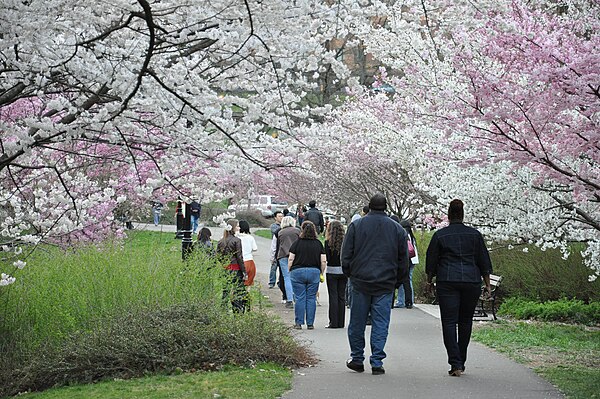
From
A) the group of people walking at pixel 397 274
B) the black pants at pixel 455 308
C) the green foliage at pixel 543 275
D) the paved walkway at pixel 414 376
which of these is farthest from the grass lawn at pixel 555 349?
the green foliage at pixel 543 275

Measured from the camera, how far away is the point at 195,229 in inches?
1426

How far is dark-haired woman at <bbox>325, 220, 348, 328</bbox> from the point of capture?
48.0 feet

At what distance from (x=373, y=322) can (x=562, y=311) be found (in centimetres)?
844

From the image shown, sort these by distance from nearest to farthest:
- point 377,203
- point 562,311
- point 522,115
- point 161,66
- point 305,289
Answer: point 161,66 < point 377,203 < point 522,115 < point 305,289 < point 562,311

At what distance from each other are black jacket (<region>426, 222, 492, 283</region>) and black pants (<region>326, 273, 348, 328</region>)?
5174mm

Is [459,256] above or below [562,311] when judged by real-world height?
above

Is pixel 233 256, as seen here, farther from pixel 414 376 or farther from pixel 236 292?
pixel 414 376

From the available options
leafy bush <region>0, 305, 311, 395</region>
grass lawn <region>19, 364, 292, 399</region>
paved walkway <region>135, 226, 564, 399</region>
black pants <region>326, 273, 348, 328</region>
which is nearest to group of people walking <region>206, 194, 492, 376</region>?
paved walkway <region>135, 226, 564, 399</region>

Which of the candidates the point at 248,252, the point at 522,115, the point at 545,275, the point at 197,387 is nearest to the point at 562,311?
the point at 545,275

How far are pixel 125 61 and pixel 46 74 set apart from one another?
67 cm

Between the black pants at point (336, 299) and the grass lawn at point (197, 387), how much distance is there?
474 cm

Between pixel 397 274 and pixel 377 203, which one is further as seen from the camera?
pixel 377 203

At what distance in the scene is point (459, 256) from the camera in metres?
9.42

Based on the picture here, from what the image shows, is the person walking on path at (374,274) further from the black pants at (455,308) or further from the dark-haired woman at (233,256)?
the dark-haired woman at (233,256)
